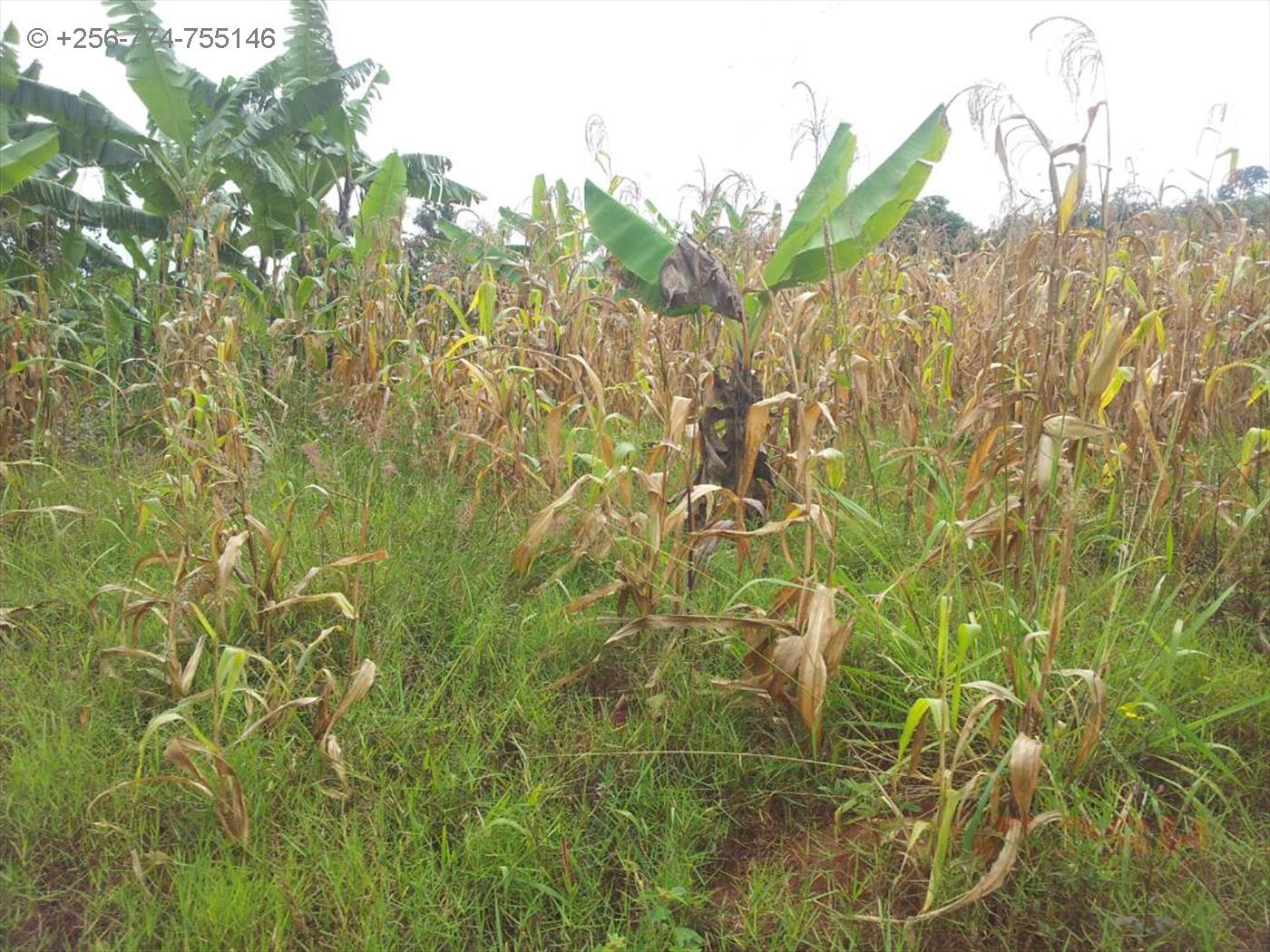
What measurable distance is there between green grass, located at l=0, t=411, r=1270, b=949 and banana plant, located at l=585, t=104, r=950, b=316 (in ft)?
3.38

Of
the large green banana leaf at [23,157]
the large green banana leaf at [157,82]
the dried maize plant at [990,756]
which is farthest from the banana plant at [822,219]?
the large green banana leaf at [157,82]

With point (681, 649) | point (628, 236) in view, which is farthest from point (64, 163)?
point (681, 649)

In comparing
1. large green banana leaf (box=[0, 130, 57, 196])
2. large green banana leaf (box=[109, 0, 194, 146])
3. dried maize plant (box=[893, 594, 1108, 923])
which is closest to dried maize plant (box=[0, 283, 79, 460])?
large green banana leaf (box=[0, 130, 57, 196])

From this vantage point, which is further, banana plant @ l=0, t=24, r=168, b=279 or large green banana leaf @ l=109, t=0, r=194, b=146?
large green banana leaf @ l=109, t=0, r=194, b=146

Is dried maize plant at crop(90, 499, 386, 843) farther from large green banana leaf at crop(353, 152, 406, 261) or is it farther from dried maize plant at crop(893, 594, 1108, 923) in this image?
large green banana leaf at crop(353, 152, 406, 261)

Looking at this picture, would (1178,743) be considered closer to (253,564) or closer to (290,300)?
(253,564)

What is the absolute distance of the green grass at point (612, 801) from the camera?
6.16 feet

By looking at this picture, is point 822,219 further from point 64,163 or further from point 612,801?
point 64,163

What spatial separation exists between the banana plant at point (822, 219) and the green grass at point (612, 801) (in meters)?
1.03

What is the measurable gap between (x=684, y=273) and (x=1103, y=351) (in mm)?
1336

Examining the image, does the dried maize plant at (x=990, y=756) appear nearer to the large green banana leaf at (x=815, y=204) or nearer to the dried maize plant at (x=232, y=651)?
the dried maize plant at (x=232, y=651)

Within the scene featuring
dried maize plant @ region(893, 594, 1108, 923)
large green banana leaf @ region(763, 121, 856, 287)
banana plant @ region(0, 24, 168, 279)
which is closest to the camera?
dried maize plant @ region(893, 594, 1108, 923)

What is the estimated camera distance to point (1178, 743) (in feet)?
6.92

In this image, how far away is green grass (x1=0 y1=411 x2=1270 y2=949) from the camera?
74.0 inches
